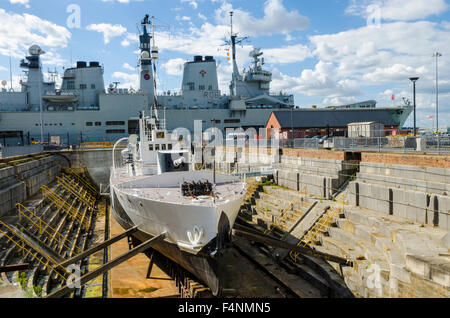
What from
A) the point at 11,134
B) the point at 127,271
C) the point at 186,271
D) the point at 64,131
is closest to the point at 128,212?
the point at 127,271

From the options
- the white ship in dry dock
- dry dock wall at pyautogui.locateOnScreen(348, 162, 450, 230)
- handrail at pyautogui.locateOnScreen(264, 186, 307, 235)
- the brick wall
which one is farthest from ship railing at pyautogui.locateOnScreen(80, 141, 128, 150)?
dry dock wall at pyautogui.locateOnScreen(348, 162, 450, 230)

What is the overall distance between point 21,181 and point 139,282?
11186 mm

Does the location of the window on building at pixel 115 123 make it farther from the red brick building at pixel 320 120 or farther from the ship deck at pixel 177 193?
the ship deck at pixel 177 193

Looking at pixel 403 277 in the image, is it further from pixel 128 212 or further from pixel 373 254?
pixel 128 212

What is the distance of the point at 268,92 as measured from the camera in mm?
56062

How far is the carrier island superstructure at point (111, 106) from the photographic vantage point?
44344mm

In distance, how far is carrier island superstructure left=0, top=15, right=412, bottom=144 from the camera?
44.3 m

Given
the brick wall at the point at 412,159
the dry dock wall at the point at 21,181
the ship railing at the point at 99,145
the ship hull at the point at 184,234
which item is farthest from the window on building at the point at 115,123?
the brick wall at the point at 412,159

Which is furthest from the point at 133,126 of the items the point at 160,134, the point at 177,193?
the point at 177,193

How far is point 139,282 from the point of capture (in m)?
13.0

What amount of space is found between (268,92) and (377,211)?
4464 centimetres
